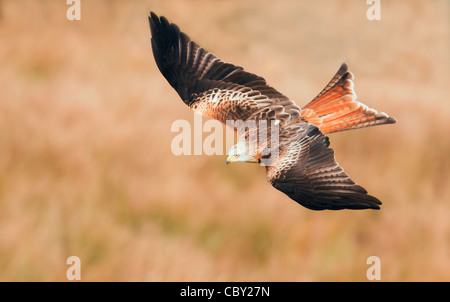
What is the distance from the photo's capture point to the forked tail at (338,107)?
2.06 metres

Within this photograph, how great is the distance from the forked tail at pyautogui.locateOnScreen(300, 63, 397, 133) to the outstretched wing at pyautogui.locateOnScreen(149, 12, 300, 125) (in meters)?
0.13

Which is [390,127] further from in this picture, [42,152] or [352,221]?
[42,152]

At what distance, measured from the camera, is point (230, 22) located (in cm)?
1675

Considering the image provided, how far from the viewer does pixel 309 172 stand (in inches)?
79.7

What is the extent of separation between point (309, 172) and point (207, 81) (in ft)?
3.05

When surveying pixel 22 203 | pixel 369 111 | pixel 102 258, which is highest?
pixel 369 111

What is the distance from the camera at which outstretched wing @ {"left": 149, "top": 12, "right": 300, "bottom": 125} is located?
2361 millimetres

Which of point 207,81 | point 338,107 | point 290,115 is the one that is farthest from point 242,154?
point 207,81

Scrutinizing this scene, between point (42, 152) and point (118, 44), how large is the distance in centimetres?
299

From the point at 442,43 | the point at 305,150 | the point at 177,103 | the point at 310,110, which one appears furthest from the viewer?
the point at 442,43

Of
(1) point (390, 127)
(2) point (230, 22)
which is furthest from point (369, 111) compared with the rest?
(2) point (230, 22)

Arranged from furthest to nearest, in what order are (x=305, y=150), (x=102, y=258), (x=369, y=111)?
(x=102, y=258), (x=369, y=111), (x=305, y=150)

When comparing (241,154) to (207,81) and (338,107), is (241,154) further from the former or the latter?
(207,81)

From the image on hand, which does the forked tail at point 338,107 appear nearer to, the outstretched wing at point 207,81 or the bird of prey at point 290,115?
the bird of prey at point 290,115
